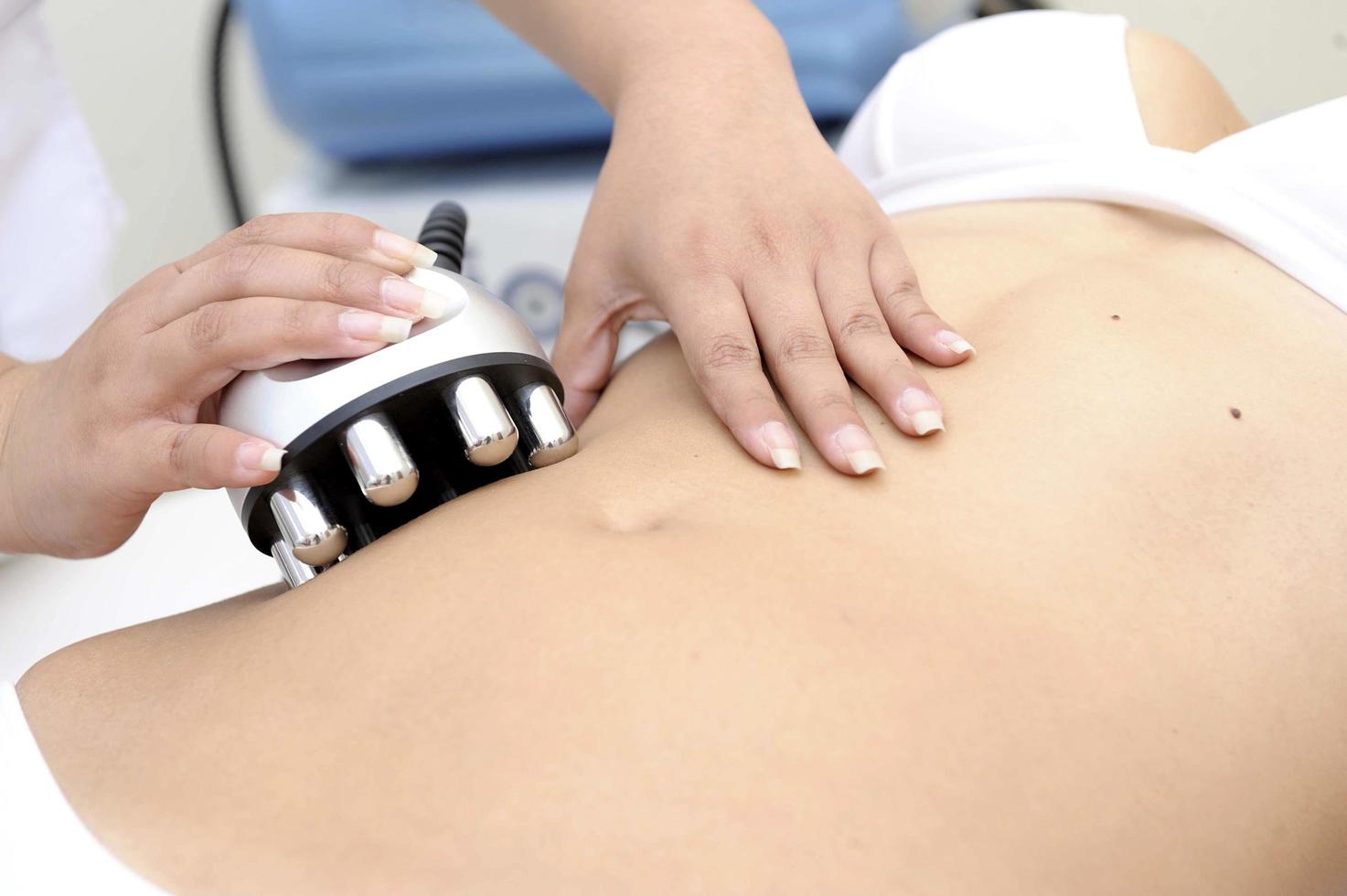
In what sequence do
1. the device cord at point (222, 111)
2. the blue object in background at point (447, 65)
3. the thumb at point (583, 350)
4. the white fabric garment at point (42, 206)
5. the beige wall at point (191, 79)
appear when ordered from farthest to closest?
1. the device cord at point (222, 111)
2. the beige wall at point (191, 79)
3. the blue object in background at point (447, 65)
4. the white fabric garment at point (42, 206)
5. the thumb at point (583, 350)

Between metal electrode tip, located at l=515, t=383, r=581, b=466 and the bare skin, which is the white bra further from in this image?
metal electrode tip, located at l=515, t=383, r=581, b=466

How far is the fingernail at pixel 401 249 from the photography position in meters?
0.51

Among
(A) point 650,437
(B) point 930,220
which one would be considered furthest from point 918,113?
(A) point 650,437

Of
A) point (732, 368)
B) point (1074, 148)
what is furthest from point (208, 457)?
point (1074, 148)

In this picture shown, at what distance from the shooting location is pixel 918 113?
2.64ft

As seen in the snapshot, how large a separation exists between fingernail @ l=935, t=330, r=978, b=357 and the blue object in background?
2.32 ft

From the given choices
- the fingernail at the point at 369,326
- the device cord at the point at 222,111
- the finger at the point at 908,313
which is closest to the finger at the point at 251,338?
the fingernail at the point at 369,326

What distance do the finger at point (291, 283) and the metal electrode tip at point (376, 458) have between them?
0.18 ft

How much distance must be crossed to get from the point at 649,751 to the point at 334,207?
3.57ft

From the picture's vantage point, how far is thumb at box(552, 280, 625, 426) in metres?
0.70

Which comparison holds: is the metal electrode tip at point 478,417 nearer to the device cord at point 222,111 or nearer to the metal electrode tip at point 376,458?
the metal electrode tip at point 376,458

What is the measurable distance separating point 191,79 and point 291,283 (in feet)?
5.17

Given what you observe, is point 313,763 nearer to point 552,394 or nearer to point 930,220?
point 552,394

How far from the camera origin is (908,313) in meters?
0.58
